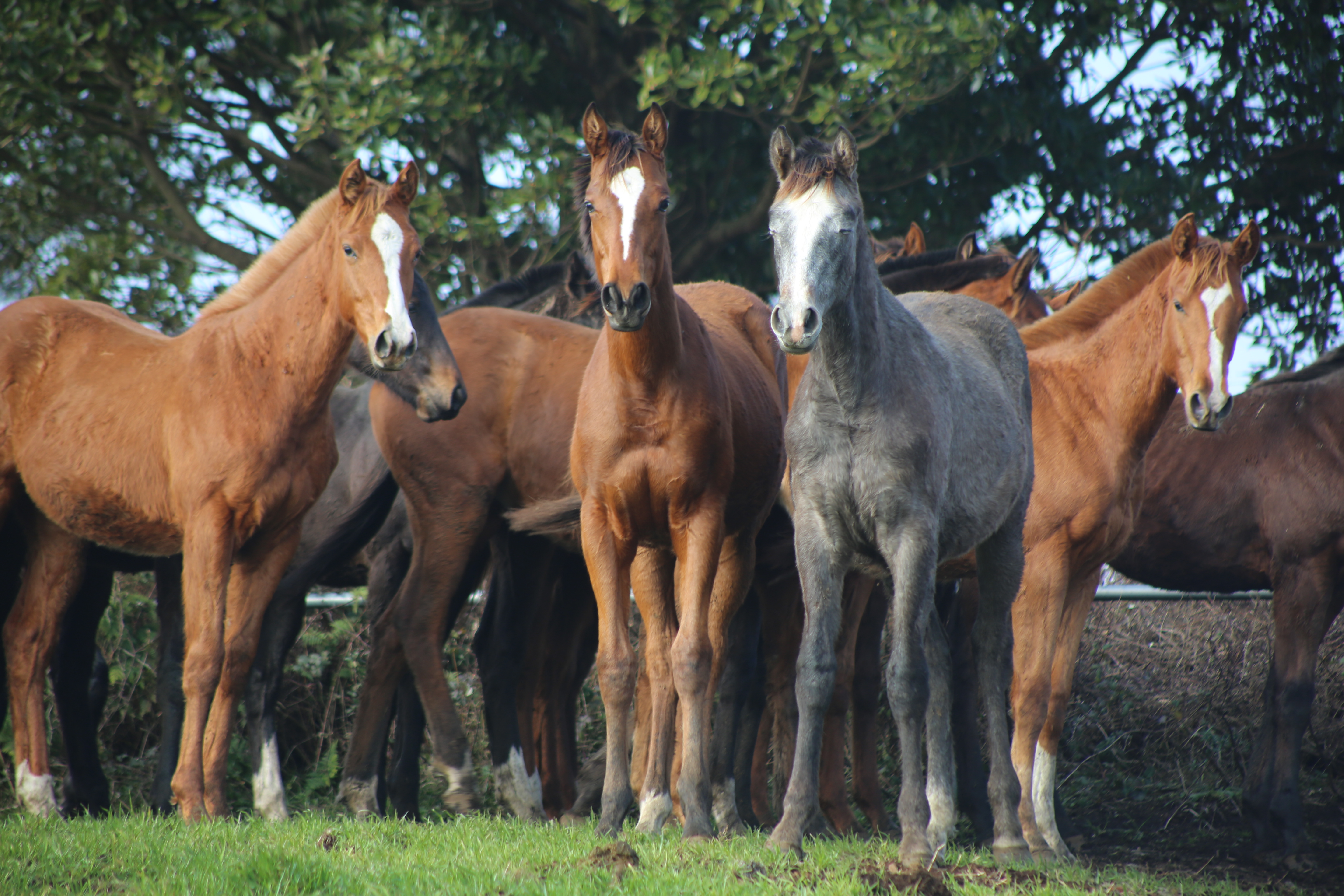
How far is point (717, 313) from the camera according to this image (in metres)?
6.47

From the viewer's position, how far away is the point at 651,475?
489 centimetres

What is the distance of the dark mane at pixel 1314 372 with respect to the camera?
24.8 feet

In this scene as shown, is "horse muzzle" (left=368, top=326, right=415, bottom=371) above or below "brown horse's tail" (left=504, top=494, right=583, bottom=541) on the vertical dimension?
above

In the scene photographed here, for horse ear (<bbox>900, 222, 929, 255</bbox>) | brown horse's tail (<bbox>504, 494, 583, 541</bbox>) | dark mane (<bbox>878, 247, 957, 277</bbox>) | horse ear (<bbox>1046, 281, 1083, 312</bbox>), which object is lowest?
brown horse's tail (<bbox>504, 494, 583, 541</bbox>)

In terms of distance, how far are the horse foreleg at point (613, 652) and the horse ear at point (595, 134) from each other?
146cm

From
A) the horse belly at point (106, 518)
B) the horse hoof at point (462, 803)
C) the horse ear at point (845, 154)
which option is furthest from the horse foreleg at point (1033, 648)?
the horse belly at point (106, 518)

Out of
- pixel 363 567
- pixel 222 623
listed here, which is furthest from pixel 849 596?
pixel 363 567

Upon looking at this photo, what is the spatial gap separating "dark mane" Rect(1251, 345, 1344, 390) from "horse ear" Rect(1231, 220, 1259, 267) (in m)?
1.66

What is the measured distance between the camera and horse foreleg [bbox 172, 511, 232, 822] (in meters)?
5.11

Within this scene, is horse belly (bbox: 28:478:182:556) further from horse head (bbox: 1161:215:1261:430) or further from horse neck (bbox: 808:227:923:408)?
horse head (bbox: 1161:215:1261:430)

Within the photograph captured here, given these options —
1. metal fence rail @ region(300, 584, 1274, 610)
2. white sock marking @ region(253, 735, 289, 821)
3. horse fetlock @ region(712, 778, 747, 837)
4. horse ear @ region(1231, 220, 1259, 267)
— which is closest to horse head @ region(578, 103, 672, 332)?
horse fetlock @ region(712, 778, 747, 837)

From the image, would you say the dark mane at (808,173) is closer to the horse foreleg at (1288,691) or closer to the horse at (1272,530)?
the horse at (1272,530)

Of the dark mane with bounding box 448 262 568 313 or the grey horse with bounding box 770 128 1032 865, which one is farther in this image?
the dark mane with bounding box 448 262 568 313

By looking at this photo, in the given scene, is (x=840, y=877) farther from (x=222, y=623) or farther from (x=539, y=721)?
(x=539, y=721)
